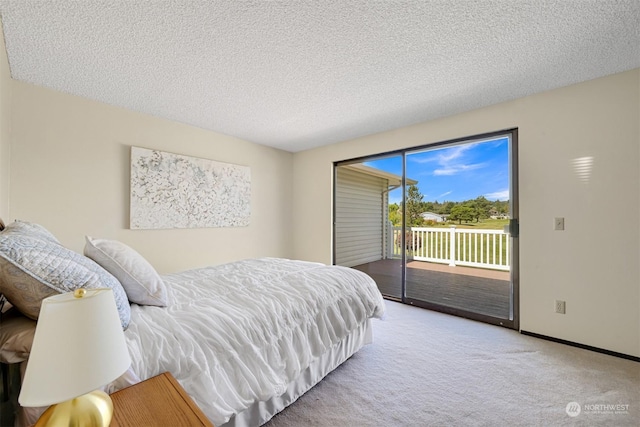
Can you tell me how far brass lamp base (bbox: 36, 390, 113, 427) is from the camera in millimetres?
616

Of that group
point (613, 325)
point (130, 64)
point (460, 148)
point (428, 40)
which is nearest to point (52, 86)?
point (130, 64)

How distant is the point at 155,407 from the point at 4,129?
2.50 metres

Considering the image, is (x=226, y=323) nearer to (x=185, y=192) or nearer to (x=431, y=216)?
(x=185, y=192)

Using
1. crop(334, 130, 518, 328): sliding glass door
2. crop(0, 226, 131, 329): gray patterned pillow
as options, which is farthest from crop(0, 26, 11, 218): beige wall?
crop(334, 130, 518, 328): sliding glass door

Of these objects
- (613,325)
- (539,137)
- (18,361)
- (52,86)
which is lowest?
(613,325)

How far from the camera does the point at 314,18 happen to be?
5.26 ft

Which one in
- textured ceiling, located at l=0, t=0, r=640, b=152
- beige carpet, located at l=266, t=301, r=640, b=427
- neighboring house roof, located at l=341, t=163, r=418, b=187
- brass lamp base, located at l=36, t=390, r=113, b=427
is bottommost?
beige carpet, located at l=266, t=301, r=640, b=427

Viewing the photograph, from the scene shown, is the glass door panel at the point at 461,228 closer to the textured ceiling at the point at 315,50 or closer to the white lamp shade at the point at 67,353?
the textured ceiling at the point at 315,50

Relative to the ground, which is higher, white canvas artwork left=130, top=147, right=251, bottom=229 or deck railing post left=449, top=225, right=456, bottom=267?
white canvas artwork left=130, top=147, right=251, bottom=229

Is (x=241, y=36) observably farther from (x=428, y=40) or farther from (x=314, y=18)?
(x=428, y=40)

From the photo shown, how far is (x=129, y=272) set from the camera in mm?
1377

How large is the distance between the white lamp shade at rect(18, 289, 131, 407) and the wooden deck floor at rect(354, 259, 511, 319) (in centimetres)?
343

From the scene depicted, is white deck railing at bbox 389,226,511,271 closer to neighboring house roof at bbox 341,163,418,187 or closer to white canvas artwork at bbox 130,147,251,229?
neighboring house roof at bbox 341,163,418,187

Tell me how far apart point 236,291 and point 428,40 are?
215cm
